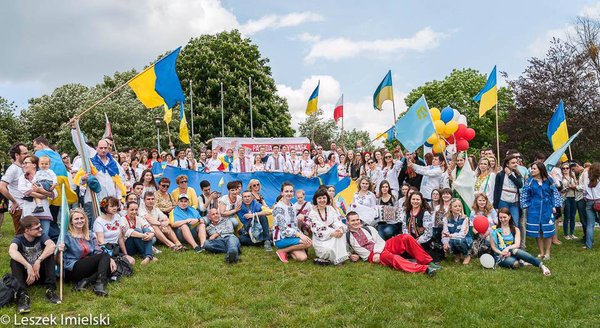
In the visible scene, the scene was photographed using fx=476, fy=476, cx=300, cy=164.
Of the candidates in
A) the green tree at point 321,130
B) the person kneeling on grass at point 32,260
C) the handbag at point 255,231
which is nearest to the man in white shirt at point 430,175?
the handbag at point 255,231

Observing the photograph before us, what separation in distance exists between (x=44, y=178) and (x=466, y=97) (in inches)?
1596

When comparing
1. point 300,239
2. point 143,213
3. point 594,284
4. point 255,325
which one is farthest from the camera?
point 143,213

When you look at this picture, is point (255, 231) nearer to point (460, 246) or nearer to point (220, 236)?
point (220, 236)

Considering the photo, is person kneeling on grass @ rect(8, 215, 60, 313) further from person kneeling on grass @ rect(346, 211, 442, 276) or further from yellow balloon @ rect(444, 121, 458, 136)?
yellow balloon @ rect(444, 121, 458, 136)

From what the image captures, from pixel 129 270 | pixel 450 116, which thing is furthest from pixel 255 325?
pixel 450 116

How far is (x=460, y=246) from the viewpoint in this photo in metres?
8.11

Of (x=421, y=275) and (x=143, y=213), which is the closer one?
(x=421, y=275)

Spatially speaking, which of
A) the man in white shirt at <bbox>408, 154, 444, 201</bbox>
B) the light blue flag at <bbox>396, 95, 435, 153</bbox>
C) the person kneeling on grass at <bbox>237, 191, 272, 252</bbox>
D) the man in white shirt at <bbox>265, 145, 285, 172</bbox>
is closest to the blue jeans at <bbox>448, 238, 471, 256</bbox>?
the man in white shirt at <bbox>408, 154, 444, 201</bbox>

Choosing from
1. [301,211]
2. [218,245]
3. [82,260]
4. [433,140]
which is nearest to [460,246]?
[301,211]

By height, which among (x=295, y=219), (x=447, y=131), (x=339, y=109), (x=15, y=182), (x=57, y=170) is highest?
(x=339, y=109)

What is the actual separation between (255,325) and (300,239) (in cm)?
299

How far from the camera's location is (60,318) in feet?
18.0

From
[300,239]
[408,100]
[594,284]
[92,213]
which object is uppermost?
[408,100]

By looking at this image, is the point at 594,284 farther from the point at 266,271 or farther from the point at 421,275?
the point at 266,271
